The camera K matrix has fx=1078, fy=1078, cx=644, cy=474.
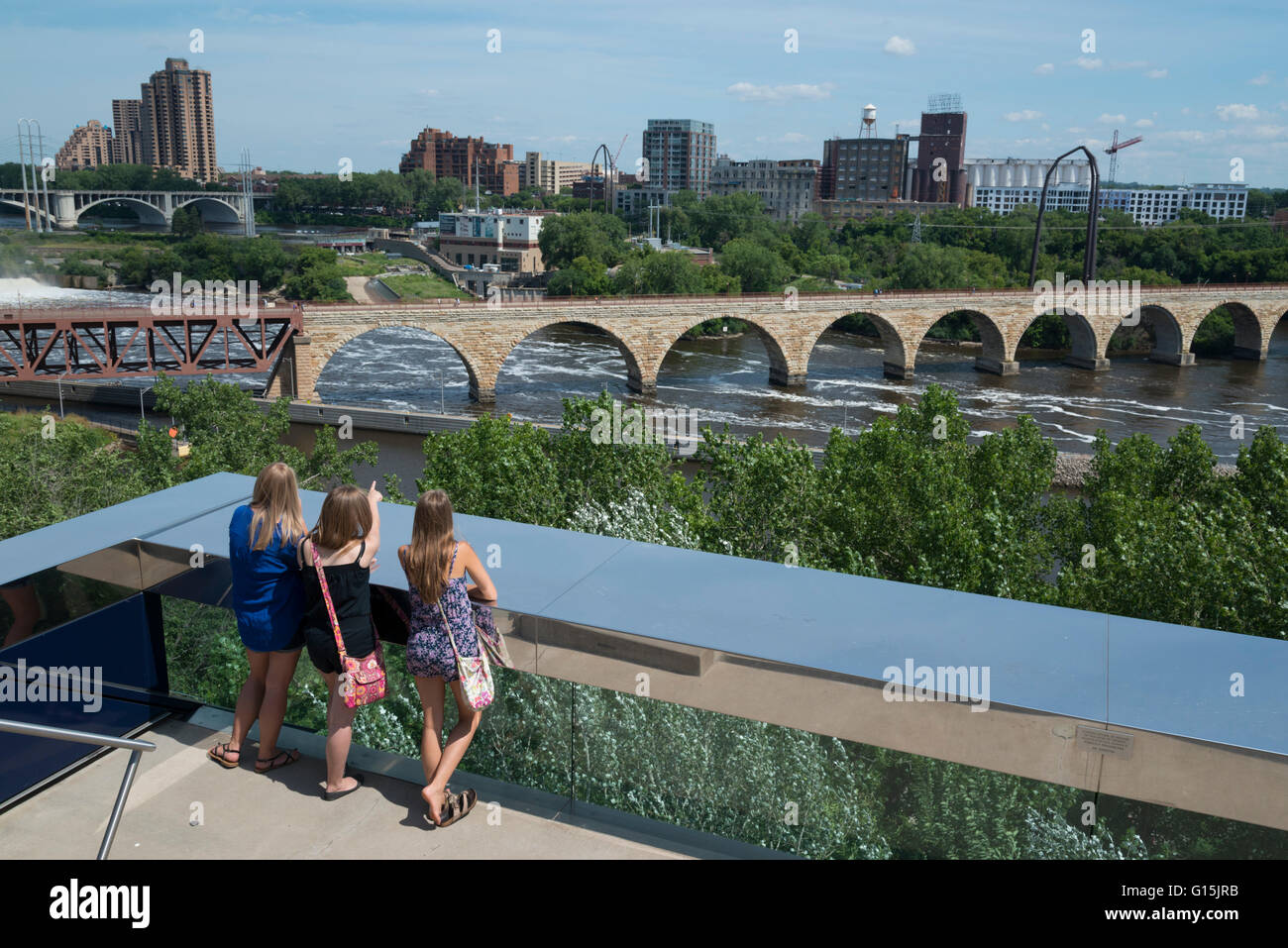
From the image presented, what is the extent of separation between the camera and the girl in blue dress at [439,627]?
3756 mm

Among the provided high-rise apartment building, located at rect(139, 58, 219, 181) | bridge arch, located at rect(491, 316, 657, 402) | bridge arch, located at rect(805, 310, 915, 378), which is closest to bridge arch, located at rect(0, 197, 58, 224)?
high-rise apartment building, located at rect(139, 58, 219, 181)

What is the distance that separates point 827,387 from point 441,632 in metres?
43.8

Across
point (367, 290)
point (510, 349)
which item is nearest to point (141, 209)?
point (367, 290)

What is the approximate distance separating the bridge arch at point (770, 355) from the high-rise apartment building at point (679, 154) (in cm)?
11857

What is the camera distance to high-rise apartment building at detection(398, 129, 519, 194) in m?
169

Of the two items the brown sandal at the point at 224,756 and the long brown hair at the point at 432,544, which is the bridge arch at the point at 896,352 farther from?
the long brown hair at the point at 432,544

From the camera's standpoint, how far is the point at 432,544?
3750mm

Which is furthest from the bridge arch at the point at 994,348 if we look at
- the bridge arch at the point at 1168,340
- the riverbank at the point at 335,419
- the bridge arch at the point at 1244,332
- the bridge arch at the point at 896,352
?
the riverbank at the point at 335,419

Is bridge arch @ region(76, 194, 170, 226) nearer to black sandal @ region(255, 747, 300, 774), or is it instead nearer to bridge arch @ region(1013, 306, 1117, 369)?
bridge arch @ region(1013, 306, 1117, 369)

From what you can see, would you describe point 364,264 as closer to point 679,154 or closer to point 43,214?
point 43,214

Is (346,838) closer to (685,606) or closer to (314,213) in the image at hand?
(685,606)

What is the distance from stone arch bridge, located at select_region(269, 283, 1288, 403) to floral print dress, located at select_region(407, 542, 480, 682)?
3620cm

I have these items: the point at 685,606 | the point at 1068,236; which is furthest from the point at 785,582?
the point at 1068,236
